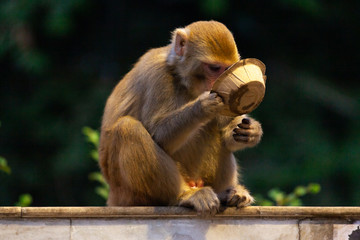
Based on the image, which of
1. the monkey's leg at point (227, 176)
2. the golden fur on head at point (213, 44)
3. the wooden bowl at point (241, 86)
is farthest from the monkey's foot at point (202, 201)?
the golden fur on head at point (213, 44)

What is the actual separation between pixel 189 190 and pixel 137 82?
1232 mm

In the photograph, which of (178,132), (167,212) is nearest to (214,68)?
(178,132)

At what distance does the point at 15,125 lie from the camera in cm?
1622

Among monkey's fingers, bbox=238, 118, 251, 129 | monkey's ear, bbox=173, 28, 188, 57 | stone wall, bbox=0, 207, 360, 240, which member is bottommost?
stone wall, bbox=0, 207, 360, 240

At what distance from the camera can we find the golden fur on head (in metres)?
6.95

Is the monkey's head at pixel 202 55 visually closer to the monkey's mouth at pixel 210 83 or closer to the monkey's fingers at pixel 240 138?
the monkey's mouth at pixel 210 83

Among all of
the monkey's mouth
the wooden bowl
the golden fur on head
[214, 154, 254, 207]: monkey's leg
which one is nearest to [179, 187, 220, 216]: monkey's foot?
[214, 154, 254, 207]: monkey's leg

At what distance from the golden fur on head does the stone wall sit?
1.40m

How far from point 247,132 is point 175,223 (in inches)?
45.3

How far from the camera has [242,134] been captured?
272 inches

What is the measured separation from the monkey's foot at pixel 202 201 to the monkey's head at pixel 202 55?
1003mm

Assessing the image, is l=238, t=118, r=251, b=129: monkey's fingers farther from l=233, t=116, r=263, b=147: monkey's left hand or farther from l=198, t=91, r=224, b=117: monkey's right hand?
l=198, t=91, r=224, b=117: monkey's right hand

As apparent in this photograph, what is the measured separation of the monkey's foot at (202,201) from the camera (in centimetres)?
636

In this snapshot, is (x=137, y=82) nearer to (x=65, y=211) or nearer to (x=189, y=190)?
(x=189, y=190)
